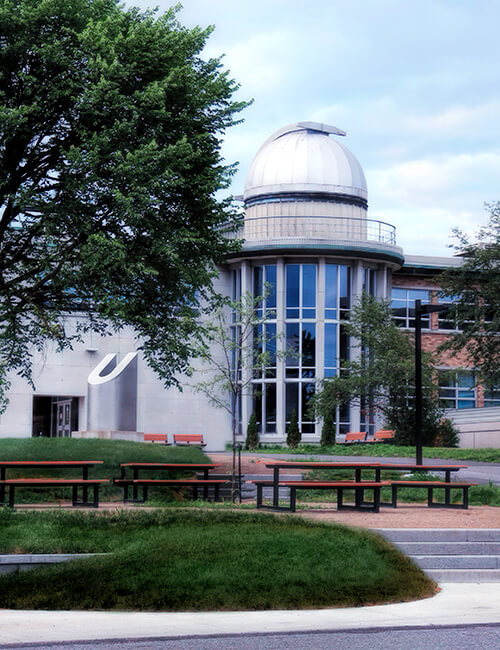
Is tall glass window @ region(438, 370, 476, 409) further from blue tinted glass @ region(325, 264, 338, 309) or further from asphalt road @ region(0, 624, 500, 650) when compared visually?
asphalt road @ region(0, 624, 500, 650)

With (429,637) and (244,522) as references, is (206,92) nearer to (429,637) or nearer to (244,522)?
(244,522)

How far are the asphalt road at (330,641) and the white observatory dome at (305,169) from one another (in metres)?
42.8

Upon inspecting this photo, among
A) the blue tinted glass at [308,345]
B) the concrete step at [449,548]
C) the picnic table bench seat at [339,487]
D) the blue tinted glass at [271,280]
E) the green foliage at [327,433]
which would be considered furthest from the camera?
the blue tinted glass at [271,280]

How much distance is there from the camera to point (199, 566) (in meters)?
10.9

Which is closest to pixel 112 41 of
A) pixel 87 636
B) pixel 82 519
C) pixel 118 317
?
pixel 118 317

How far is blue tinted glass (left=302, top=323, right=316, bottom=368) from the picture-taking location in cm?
4775

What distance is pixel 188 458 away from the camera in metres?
25.5

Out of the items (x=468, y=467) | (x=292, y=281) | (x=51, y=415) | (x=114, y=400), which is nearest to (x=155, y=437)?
(x=51, y=415)

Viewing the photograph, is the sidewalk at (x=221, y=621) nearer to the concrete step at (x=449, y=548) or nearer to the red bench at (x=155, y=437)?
the concrete step at (x=449, y=548)

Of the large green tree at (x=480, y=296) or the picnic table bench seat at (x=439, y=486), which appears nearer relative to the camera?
the picnic table bench seat at (x=439, y=486)

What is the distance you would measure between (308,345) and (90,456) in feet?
81.9

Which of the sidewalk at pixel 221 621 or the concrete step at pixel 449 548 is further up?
the concrete step at pixel 449 548

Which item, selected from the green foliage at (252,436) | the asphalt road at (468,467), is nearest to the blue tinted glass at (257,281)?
the green foliage at (252,436)

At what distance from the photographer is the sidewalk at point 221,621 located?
28.2ft
